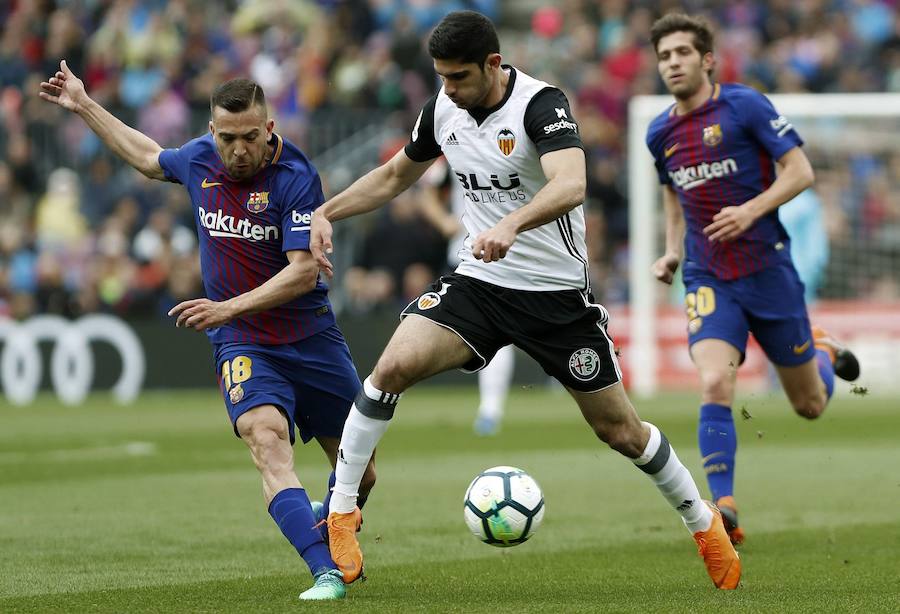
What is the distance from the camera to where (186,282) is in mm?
21016

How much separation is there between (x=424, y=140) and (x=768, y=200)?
84.7 inches

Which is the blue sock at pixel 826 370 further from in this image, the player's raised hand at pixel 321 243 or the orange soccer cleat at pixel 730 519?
the player's raised hand at pixel 321 243

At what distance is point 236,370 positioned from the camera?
6938 mm

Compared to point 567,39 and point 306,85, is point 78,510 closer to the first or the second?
point 306,85

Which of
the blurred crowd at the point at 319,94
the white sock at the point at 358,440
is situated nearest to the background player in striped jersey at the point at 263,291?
the white sock at the point at 358,440

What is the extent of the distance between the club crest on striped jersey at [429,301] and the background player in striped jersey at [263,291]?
1.58 feet

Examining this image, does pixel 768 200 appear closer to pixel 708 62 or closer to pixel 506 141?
pixel 708 62

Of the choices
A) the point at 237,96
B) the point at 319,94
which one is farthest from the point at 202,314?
the point at 319,94

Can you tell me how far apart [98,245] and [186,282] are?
2159mm

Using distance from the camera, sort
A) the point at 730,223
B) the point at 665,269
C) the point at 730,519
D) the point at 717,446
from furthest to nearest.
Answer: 1. the point at 665,269
2. the point at 717,446
3. the point at 730,519
4. the point at 730,223

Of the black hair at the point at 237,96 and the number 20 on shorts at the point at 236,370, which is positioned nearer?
the black hair at the point at 237,96

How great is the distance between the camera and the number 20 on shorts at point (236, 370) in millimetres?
6906

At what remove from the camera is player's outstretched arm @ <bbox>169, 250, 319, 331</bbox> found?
6473 millimetres

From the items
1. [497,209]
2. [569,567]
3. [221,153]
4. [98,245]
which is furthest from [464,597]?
[98,245]
